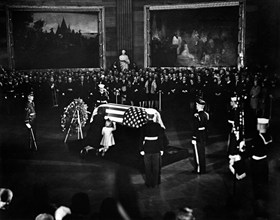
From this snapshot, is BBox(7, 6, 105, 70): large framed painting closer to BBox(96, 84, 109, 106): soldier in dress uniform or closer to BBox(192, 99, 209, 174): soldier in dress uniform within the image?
BBox(96, 84, 109, 106): soldier in dress uniform

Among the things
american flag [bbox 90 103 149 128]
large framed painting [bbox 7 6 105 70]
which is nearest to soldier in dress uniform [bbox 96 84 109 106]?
american flag [bbox 90 103 149 128]

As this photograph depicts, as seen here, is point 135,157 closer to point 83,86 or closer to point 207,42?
point 83,86

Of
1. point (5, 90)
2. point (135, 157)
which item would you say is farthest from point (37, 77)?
point (135, 157)

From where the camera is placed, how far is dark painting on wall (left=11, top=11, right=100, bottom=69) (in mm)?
18359

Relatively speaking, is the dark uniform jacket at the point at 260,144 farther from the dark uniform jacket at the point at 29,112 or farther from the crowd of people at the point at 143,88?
the crowd of people at the point at 143,88

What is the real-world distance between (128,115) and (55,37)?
1043 centimetres

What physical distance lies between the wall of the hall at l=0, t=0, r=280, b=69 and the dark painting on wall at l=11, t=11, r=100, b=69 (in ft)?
1.78

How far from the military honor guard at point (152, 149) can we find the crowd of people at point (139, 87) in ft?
22.1

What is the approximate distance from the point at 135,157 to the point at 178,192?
2.03m

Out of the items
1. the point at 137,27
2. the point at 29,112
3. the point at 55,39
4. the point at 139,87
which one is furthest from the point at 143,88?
the point at 29,112

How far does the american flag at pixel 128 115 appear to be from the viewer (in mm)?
9898

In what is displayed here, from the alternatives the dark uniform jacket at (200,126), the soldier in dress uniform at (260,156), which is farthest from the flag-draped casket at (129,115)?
the soldier in dress uniform at (260,156)

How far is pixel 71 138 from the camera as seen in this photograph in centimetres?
1201

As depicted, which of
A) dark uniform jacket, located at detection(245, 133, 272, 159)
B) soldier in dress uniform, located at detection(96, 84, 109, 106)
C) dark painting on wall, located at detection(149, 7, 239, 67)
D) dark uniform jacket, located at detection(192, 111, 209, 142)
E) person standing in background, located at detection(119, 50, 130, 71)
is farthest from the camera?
person standing in background, located at detection(119, 50, 130, 71)
